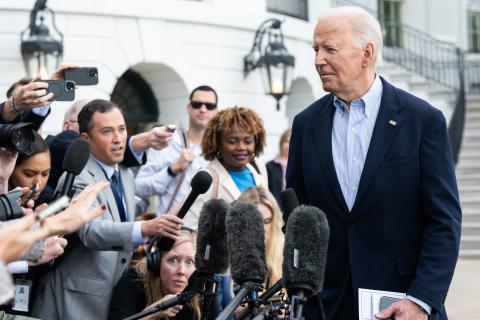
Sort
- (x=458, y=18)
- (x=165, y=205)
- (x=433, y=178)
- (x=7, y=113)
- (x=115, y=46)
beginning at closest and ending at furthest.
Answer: (x=433, y=178) → (x=7, y=113) → (x=165, y=205) → (x=115, y=46) → (x=458, y=18)

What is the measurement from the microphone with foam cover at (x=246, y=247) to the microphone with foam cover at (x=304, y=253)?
0.56 feet

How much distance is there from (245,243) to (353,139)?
751mm

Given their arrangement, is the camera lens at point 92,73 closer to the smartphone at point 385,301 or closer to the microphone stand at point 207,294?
the microphone stand at point 207,294

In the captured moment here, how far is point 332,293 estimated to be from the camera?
434 centimetres

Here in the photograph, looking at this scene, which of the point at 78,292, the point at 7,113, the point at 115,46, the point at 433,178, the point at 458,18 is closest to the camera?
the point at 433,178

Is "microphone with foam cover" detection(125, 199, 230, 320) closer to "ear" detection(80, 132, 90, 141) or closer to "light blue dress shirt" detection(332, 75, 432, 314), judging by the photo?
"light blue dress shirt" detection(332, 75, 432, 314)

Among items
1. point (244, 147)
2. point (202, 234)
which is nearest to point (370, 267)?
point (202, 234)

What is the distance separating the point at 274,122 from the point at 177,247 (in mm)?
11702

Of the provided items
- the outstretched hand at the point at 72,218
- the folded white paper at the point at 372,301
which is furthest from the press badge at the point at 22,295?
the outstretched hand at the point at 72,218

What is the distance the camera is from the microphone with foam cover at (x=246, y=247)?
387 cm

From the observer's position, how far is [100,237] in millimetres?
5406

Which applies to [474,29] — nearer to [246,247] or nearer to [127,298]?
[127,298]

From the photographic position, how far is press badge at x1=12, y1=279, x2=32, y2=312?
5.40m

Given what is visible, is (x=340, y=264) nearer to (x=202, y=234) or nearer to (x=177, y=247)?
(x=202, y=234)
